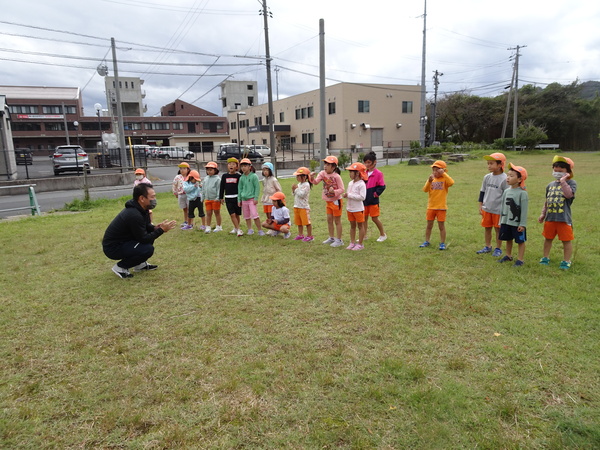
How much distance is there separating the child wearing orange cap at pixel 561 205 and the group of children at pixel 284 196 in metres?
2.56

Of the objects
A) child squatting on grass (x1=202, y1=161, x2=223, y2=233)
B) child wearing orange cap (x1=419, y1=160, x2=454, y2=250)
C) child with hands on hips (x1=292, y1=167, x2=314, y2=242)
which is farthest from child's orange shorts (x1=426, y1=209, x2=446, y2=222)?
child squatting on grass (x1=202, y1=161, x2=223, y2=233)

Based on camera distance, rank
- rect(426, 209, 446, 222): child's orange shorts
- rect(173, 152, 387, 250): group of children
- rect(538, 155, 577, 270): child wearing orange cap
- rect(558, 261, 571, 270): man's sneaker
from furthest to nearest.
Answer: rect(173, 152, 387, 250): group of children → rect(426, 209, 446, 222): child's orange shorts → rect(558, 261, 571, 270): man's sneaker → rect(538, 155, 577, 270): child wearing orange cap

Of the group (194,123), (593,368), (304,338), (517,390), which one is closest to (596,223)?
(593,368)

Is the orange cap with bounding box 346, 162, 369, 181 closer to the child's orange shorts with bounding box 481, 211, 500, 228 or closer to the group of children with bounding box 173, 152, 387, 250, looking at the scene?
the group of children with bounding box 173, 152, 387, 250

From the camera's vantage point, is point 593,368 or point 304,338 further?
point 304,338

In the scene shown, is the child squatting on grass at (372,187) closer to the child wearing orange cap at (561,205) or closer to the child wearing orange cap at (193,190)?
the child wearing orange cap at (561,205)

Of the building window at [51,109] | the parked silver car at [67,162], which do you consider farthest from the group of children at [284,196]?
the building window at [51,109]

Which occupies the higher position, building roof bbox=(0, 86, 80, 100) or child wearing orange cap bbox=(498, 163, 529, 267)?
building roof bbox=(0, 86, 80, 100)

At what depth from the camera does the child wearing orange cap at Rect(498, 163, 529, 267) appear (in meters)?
5.43

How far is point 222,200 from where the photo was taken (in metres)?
8.30

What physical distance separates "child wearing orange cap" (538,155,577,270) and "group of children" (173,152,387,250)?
101 inches

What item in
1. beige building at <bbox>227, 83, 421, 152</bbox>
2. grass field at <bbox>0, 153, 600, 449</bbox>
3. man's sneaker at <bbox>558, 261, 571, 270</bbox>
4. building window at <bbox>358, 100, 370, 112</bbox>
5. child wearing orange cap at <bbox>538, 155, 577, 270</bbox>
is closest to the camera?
grass field at <bbox>0, 153, 600, 449</bbox>

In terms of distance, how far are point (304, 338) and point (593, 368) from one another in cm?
240

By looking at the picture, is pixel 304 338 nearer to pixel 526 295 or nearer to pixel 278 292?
pixel 278 292
